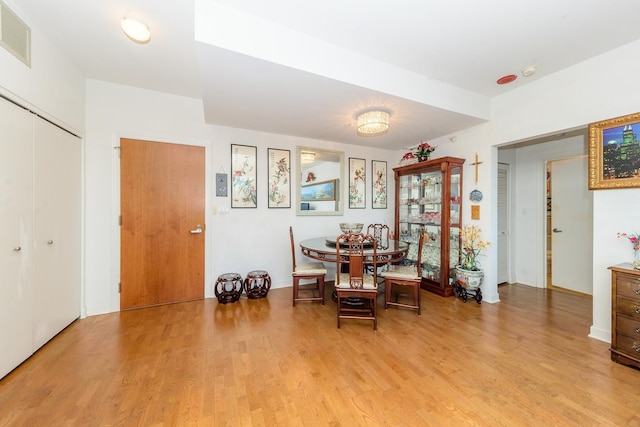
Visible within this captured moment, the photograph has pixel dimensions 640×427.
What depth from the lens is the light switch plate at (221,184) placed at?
3.34 m

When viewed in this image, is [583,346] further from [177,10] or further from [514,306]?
[177,10]

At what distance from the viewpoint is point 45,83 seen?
2.10m

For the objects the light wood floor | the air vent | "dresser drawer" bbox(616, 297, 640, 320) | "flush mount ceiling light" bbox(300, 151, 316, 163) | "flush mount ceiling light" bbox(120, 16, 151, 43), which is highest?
"flush mount ceiling light" bbox(120, 16, 151, 43)

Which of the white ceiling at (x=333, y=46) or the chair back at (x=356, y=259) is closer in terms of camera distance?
the white ceiling at (x=333, y=46)

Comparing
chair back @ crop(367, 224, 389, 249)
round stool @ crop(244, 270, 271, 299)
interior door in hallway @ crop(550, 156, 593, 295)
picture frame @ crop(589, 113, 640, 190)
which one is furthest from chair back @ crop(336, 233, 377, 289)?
interior door in hallway @ crop(550, 156, 593, 295)

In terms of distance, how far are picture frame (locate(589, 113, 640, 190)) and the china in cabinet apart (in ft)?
4.41

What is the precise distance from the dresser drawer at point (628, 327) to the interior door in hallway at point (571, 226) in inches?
76.6

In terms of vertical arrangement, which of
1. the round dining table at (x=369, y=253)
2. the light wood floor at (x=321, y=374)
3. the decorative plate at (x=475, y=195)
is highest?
the decorative plate at (x=475, y=195)

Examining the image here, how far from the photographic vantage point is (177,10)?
5.90ft

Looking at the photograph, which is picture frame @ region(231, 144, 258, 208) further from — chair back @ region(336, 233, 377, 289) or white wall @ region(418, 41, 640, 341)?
white wall @ region(418, 41, 640, 341)

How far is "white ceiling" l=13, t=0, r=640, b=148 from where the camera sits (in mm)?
1730

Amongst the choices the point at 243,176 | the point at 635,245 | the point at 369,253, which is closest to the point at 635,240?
the point at 635,245

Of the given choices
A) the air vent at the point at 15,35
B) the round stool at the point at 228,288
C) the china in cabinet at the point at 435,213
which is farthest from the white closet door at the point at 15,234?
the china in cabinet at the point at 435,213

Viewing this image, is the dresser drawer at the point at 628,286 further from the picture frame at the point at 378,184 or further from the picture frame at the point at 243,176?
the picture frame at the point at 243,176
